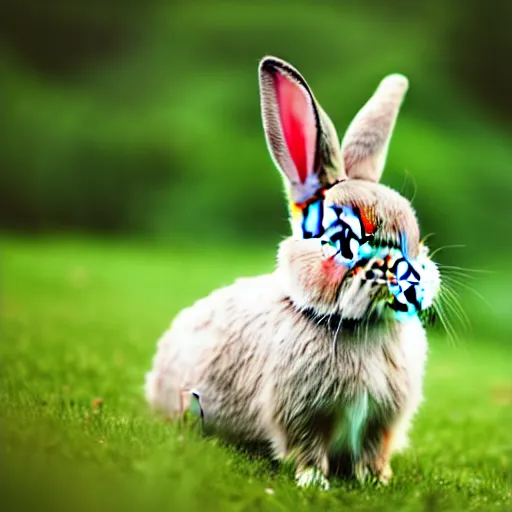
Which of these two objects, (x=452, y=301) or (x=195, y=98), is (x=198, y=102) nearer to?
(x=195, y=98)

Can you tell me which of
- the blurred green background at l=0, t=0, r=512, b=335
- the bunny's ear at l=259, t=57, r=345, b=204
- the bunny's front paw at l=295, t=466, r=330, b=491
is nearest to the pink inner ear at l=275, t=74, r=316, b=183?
the bunny's ear at l=259, t=57, r=345, b=204

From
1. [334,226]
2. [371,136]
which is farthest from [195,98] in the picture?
[334,226]

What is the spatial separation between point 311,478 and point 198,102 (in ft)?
4.17

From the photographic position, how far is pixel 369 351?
1.47 meters

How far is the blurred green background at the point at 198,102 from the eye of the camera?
7.63 ft

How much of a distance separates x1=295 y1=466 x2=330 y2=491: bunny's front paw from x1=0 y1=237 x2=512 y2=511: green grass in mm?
21

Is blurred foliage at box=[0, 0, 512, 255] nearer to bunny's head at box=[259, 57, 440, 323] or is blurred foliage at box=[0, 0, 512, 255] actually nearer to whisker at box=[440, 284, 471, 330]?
whisker at box=[440, 284, 471, 330]

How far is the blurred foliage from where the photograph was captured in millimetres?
2324

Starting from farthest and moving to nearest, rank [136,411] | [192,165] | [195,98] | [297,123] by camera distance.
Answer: [192,165] → [195,98] → [136,411] → [297,123]

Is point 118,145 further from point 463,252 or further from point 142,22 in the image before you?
point 463,252

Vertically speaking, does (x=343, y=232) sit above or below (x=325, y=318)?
above

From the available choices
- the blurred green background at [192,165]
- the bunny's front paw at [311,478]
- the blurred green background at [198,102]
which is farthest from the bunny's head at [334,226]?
the blurred green background at [198,102]

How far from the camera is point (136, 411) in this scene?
5.71ft

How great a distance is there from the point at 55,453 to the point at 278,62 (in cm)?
72
